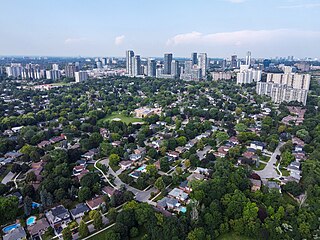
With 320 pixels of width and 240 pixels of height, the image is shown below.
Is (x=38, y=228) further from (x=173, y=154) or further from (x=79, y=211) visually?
(x=173, y=154)

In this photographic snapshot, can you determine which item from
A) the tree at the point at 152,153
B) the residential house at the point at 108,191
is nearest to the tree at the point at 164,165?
the tree at the point at 152,153

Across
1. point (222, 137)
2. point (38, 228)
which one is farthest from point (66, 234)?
point (222, 137)

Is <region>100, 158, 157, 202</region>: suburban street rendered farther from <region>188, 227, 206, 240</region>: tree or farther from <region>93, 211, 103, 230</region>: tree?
<region>188, 227, 206, 240</region>: tree

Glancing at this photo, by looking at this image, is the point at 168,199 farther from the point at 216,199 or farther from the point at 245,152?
the point at 245,152

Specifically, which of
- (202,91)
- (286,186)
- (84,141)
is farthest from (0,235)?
(202,91)

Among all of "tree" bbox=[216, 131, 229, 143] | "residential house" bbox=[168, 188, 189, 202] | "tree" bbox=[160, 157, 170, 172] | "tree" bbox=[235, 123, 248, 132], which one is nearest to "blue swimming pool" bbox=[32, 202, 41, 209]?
"residential house" bbox=[168, 188, 189, 202]

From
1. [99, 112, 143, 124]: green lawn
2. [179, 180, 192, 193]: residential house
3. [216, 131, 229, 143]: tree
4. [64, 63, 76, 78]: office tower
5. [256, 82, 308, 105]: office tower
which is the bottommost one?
[179, 180, 192, 193]: residential house

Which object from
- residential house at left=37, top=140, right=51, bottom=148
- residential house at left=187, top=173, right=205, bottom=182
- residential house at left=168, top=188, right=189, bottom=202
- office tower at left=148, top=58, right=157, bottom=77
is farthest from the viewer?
office tower at left=148, top=58, right=157, bottom=77
